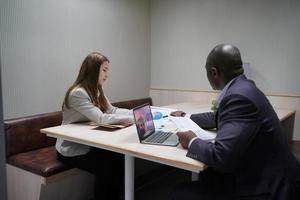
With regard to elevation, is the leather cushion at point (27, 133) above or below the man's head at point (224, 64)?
below

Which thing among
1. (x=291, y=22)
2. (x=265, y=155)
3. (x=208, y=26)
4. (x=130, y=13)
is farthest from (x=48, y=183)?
(x=291, y=22)

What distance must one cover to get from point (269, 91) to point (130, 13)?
6.12ft

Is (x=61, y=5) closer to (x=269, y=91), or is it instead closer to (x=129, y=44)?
(x=129, y=44)

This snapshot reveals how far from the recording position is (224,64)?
4.26 feet

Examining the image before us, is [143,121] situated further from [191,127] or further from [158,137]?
[191,127]

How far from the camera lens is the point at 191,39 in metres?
3.51

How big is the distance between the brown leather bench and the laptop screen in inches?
29.3

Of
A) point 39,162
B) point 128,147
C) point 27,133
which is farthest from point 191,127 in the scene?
point 27,133

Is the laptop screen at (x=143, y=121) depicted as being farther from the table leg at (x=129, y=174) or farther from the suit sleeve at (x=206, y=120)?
the suit sleeve at (x=206, y=120)

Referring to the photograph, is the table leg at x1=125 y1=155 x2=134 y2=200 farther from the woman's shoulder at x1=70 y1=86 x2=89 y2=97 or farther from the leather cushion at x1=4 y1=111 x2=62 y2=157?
the leather cushion at x1=4 y1=111 x2=62 y2=157

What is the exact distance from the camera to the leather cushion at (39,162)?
193cm

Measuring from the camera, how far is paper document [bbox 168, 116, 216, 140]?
5.23ft

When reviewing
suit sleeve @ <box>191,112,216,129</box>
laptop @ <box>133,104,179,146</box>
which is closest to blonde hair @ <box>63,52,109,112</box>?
laptop @ <box>133,104,179,146</box>

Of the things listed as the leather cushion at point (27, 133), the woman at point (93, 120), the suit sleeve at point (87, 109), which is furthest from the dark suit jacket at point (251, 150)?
the leather cushion at point (27, 133)
